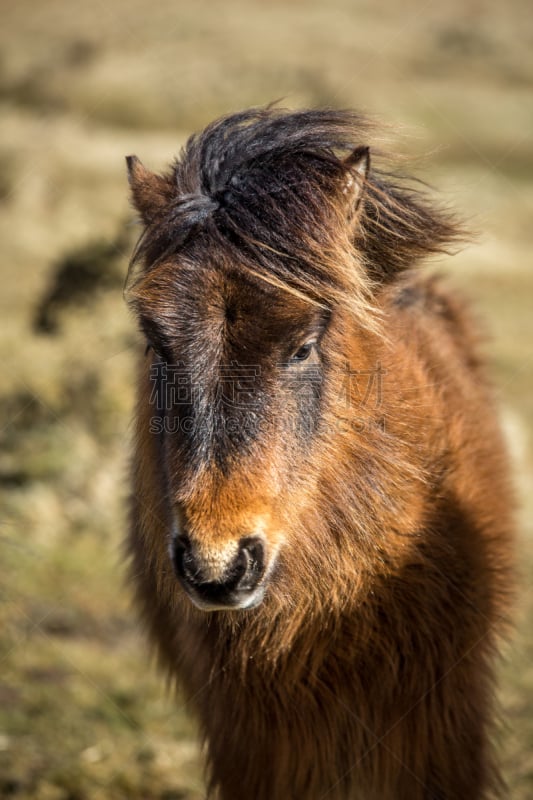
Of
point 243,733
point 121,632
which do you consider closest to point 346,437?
point 243,733

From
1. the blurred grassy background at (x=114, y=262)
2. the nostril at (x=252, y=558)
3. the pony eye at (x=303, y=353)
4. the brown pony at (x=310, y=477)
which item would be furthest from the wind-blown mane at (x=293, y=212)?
the nostril at (x=252, y=558)

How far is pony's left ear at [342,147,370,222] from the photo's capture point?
3.17 meters

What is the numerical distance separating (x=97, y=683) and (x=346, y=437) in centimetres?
369

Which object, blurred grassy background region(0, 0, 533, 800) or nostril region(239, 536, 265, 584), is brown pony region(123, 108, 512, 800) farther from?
blurred grassy background region(0, 0, 533, 800)

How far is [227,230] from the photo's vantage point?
3.10 metres

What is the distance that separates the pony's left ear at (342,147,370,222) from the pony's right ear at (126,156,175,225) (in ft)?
2.55

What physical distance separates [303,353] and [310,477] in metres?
0.48

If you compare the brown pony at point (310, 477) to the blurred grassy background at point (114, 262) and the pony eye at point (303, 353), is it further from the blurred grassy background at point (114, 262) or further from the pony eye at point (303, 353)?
the blurred grassy background at point (114, 262)

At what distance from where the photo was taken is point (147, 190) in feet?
11.7

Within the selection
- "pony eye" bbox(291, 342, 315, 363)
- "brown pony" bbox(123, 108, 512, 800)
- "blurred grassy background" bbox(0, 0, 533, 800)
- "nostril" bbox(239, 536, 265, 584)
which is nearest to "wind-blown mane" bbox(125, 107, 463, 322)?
"brown pony" bbox(123, 108, 512, 800)

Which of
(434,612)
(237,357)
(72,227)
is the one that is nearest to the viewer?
(237,357)

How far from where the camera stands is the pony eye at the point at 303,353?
9.96 feet

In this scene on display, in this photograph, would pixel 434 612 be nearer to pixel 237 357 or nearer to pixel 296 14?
pixel 237 357

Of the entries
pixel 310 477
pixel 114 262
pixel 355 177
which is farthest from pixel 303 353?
pixel 114 262
